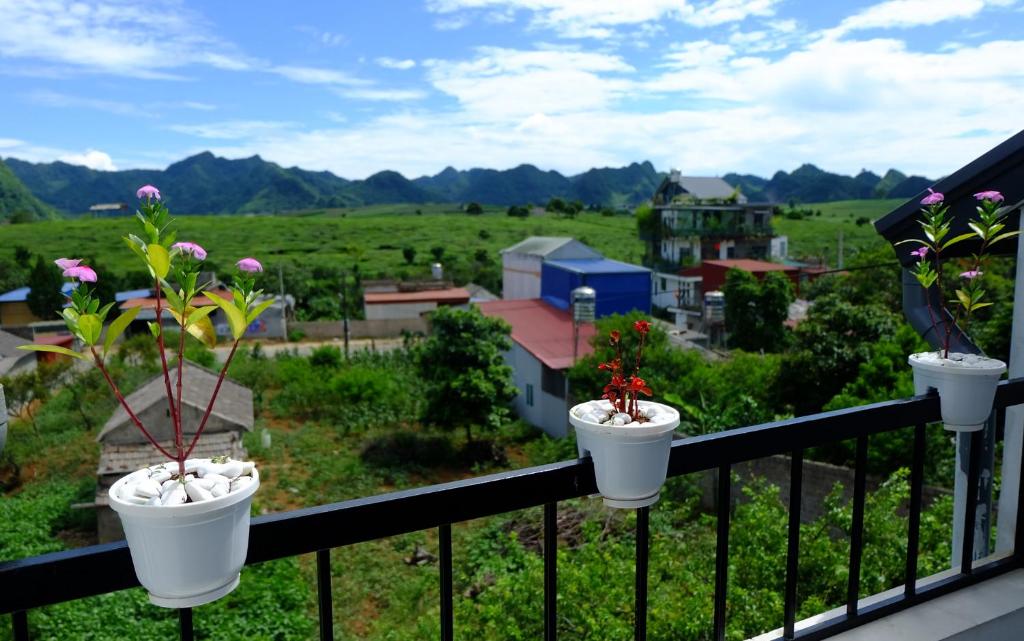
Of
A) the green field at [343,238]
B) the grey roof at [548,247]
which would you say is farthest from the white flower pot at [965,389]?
the green field at [343,238]

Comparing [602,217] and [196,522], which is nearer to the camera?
[196,522]

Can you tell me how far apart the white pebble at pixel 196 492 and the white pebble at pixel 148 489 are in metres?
0.04

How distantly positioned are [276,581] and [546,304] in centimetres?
1069

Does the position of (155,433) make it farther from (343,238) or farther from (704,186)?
(343,238)

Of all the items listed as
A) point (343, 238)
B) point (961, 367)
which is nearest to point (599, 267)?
point (961, 367)

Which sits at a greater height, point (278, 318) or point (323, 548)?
point (323, 548)

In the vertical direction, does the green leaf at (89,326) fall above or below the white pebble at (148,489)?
above

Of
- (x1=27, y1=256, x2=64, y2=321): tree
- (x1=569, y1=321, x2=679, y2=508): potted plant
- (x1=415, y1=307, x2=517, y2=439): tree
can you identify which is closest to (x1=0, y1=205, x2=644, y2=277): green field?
(x1=27, y1=256, x2=64, y2=321): tree

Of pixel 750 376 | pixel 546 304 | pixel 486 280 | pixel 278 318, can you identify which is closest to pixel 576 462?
pixel 750 376

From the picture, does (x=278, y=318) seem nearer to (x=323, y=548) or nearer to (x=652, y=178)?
(x=323, y=548)

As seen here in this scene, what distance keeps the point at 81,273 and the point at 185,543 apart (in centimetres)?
35

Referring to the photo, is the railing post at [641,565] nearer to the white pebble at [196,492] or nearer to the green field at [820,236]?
the white pebble at [196,492]

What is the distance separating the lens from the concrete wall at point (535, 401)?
1204cm

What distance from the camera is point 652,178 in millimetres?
135625
